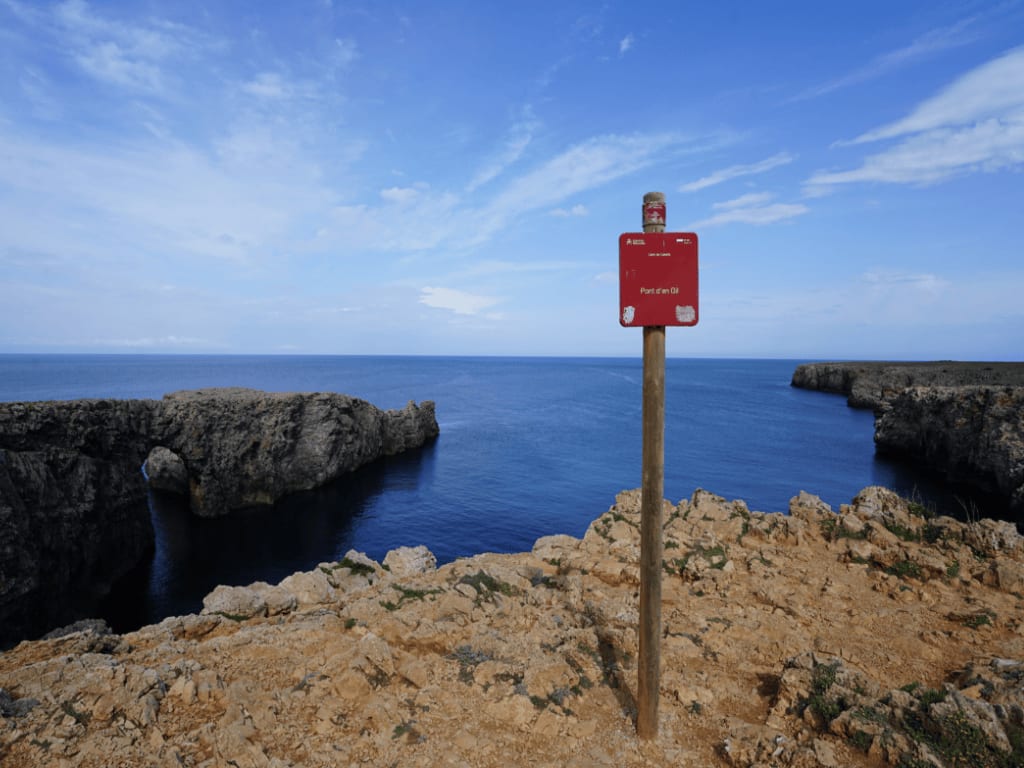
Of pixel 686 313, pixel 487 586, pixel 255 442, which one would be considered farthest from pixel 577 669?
pixel 255 442

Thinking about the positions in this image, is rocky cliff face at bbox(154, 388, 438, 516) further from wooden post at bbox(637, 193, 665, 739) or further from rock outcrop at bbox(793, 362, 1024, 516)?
rock outcrop at bbox(793, 362, 1024, 516)

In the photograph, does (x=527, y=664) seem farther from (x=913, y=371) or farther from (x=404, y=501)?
(x=913, y=371)

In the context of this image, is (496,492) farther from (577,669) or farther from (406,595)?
(577,669)

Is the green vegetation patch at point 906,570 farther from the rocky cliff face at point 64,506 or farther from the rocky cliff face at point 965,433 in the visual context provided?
the rocky cliff face at point 965,433

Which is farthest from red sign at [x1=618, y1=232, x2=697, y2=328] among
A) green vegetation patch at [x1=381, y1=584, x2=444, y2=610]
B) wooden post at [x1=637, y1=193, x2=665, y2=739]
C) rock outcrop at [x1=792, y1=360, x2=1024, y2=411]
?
rock outcrop at [x1=792, y1=360, x2=1024, y2=411]

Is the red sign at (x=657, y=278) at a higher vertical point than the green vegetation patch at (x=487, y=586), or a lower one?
higher

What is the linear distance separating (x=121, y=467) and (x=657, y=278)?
40689mm

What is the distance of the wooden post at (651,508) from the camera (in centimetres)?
654

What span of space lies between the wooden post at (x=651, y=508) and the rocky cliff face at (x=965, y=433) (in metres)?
48.3

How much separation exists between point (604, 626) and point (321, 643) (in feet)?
19.4

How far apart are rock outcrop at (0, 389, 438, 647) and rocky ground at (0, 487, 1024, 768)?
19.1 metres

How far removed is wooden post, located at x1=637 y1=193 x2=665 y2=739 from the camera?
654 centimetres

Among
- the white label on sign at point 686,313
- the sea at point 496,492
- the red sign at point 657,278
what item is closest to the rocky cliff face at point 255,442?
the sea at point 496,492

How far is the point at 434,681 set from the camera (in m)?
8.88
